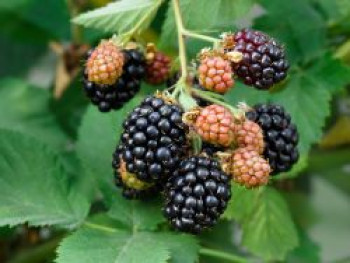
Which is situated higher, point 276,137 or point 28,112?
point 28,112

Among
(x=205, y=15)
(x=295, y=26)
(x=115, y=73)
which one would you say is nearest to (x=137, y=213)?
(x=115, y=73)

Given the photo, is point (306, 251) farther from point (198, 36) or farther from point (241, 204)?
point (198, 36)

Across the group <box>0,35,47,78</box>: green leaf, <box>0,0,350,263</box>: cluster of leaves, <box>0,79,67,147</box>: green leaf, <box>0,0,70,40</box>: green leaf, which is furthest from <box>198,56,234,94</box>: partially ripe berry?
<box>0,35,47,78</box>: green leaf

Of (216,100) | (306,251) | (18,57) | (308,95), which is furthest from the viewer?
(18,57)

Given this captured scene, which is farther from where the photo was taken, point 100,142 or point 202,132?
point 100,142

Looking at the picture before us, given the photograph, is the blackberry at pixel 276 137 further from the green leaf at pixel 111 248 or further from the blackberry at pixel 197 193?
the green leaf at pixel 111 248

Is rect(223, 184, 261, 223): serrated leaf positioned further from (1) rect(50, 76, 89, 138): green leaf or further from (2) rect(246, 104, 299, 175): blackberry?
(1) rect(50, 76, 89, 138): green leaf

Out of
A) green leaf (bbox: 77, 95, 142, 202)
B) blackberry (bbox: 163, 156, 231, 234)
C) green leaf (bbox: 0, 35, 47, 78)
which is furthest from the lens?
green leaf (bbox: 0, 35, 47, 78)
